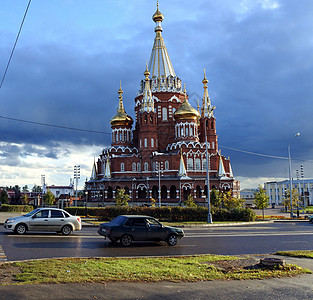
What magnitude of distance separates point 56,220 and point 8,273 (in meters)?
9.60

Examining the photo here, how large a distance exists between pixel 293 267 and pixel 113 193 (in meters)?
52.7

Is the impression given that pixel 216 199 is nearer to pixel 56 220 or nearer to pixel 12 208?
pixel 12 208

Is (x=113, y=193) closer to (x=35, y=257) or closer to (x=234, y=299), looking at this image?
(x=35, y=257)

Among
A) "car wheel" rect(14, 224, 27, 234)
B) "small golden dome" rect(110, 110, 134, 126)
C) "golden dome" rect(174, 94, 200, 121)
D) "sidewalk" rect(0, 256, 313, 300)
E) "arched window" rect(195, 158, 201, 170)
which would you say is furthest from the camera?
"small golden dome" rect(110, 110, 134, 126)

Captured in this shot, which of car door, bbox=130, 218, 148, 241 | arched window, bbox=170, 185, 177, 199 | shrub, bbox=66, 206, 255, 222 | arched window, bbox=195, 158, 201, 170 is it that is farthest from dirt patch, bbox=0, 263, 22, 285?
arched window, bbox=195, 158, 201, 170

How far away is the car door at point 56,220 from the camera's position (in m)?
18.0

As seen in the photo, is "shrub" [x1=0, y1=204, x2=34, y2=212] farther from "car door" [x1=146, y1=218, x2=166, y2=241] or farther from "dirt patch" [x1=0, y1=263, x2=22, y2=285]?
"dirt patch" [x1=0, y1=263, x2=22, y2=285]

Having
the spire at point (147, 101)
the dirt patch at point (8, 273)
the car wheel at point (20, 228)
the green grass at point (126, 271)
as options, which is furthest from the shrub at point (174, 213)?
the spire at point (147, 101)

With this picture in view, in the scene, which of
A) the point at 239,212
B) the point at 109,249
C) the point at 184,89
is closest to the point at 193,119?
the point at 184,89

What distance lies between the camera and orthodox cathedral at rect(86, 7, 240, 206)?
60344mm

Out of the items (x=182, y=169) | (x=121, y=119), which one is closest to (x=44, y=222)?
(x=182, y=169)

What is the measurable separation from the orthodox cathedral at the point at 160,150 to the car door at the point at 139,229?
3945cm

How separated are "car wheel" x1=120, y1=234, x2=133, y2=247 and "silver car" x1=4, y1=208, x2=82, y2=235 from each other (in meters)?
4.54

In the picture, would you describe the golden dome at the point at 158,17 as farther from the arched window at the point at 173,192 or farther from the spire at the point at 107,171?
the arched window at the point at 173,192
